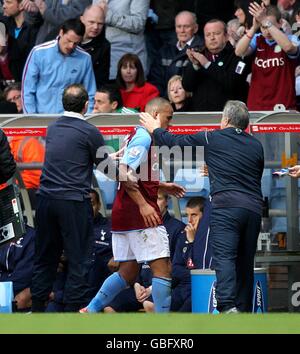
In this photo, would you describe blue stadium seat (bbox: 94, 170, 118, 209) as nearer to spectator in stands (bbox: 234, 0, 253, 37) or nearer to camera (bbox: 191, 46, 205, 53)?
camera (bbox: 191, 46, 205, 53)

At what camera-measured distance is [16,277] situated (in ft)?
50.5

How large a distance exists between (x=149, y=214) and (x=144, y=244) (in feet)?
1.04

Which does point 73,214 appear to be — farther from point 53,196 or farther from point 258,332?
point 258,332

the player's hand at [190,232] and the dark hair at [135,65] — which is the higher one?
the dark hair at [135,65]

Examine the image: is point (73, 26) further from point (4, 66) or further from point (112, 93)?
point (4, 66)

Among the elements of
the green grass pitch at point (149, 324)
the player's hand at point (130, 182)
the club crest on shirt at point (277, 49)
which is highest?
the club crest on shirt at point (277, 49)

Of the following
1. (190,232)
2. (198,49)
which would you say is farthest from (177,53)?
(190,232)

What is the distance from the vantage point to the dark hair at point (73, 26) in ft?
56.6

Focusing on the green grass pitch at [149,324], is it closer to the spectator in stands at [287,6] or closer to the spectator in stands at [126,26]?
the spectator in stands at [287,6]

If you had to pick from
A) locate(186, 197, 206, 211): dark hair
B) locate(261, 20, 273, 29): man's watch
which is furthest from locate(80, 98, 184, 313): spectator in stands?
locate(261, 20, 273, 29): man's watch

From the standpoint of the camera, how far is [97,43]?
18.0m

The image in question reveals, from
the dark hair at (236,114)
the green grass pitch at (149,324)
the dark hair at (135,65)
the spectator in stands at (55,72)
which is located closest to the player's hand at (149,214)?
the dark hair at (236,114)

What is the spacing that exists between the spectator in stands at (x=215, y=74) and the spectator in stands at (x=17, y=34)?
102 inches
